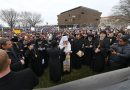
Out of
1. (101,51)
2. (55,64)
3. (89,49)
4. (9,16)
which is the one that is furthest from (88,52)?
(9,16)

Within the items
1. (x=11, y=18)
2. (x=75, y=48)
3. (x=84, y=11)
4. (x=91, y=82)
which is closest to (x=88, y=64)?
(x=75, y=48)

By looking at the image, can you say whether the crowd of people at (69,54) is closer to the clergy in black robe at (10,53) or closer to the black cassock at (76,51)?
the black cassock at (76,51)

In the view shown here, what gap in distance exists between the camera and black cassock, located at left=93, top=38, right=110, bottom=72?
430 inches

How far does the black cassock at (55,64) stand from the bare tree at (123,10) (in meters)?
60.7

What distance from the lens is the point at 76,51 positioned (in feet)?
42.6

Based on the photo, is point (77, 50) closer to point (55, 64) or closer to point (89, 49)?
point (89, 49)

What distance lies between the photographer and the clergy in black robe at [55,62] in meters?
10.7

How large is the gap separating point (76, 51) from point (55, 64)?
2300 mm

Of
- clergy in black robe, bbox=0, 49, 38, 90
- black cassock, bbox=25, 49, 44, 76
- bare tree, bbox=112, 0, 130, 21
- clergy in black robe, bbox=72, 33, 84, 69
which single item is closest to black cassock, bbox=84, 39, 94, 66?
clergy in black robe, bbox=72, 33, 84, 69

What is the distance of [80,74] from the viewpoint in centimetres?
1206

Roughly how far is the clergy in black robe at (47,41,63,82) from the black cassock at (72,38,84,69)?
1.89m

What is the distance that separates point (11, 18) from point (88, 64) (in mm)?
78679

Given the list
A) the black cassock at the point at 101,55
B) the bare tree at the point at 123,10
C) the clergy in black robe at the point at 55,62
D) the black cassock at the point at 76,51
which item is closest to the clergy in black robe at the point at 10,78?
the clergy in black robe at the point at 55,62

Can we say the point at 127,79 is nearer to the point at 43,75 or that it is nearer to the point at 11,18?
the point at 43,75
